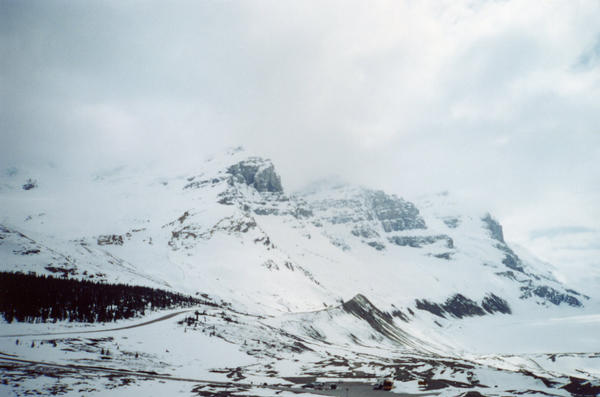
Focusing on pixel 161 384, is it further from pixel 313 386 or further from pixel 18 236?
pixel 18 236

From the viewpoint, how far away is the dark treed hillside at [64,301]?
296ft

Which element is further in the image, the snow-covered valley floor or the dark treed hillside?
the dark treed hillside

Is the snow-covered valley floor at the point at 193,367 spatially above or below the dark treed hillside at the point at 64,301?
below

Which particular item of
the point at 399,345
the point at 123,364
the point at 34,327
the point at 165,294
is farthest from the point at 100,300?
the point at 399,345

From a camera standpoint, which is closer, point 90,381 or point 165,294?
point 90,381

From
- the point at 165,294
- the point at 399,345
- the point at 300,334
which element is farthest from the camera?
the point at 399,345

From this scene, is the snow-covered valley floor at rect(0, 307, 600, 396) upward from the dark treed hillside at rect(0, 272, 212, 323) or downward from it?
downward

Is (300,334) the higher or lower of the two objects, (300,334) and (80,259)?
the lower

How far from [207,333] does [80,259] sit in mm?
134859

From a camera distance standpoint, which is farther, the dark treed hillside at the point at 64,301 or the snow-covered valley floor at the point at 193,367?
the dark treed hillside at the point at 64,301

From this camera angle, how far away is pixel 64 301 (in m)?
103

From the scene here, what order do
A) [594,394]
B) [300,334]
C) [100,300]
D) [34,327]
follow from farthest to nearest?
[300,334] → [100,300] → [34,327] → [594,394]

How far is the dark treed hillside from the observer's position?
90306mm

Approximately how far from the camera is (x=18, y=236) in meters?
192
